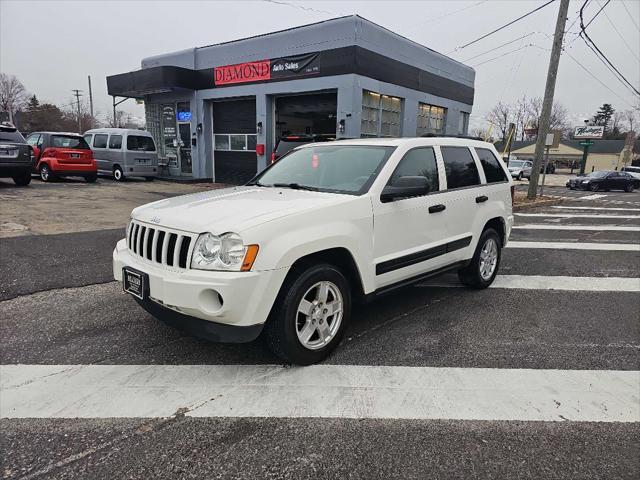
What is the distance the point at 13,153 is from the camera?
1285 centimetres

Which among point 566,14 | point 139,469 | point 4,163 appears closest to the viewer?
point 139,469

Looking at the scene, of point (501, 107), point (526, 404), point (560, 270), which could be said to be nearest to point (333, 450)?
point (526, 404)

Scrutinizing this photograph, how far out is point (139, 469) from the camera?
2.26m

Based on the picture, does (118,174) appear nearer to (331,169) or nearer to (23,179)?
(23,179)

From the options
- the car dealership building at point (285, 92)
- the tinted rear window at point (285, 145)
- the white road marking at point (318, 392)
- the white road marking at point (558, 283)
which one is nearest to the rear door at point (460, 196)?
the white road marking at point (558, 283)

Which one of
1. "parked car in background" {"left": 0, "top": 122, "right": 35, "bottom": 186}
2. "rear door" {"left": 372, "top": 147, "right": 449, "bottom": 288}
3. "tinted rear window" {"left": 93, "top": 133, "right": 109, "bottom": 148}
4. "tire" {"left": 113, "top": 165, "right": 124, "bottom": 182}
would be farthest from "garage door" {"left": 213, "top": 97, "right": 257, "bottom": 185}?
"rear door" {"left": 372, "top": 147, "right": 449, "bottom": 288}

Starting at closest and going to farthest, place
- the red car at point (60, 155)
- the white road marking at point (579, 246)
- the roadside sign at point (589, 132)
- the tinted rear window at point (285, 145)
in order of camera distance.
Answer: the white road marking at point (579, 246) < the tinted rear window at point (285, 145) < the red car at point (60, 155) < the roadside sign at point (589, 132)

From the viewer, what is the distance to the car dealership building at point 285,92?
1554 cm

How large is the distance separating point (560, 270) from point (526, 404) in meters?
4.19

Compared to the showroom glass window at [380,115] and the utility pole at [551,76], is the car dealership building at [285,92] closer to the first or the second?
the showroom glass window at [380,115]

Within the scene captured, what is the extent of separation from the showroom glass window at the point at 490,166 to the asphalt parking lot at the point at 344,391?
4.65ft

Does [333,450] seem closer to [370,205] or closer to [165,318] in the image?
[165,318]

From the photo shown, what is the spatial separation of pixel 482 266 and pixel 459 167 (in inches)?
51.2

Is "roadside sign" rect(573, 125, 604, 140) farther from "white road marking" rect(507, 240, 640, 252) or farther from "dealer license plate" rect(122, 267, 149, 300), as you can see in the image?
"dealer license plate" rect(122, 267, 149, 300)
